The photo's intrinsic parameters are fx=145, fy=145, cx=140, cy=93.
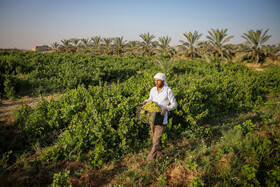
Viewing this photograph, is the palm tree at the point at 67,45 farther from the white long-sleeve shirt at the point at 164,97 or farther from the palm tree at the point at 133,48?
the white long-sleeve shirt at the point at 164,97

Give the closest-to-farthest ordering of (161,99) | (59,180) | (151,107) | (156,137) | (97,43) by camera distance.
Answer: (59,180) < (151,107) < (161,99) < (156,137) < (97,43)

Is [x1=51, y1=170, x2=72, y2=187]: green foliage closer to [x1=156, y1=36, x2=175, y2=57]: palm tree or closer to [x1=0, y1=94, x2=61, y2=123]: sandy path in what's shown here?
[x1=0, y1=94, x2=61, y2=123]: sandy path

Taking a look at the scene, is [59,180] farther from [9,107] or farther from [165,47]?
[165,47]

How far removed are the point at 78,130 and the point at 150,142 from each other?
6.58 ft

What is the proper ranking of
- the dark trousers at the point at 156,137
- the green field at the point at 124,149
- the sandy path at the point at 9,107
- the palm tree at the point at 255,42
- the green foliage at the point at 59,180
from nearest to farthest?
1. the green foliage at the point at 59,180
2. the green field at the point at 124,149
3. the dark trousers at the point at 156,137
4. the sandy path at the point at 9,107
5. the palm tree at the point at 255,42

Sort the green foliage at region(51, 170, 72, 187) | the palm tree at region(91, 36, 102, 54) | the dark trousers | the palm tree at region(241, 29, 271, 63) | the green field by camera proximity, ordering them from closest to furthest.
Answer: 1. the green foliage at region(51, 170, 72, 187)
2. the green field
3. the dark trousers
4. the palm tree at region(241, 29, 271, 63)
5. the palm tree at region(91, 36, 102, 54)

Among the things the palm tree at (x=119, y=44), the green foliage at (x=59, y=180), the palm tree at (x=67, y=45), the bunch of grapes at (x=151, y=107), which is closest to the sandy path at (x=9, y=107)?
the green foliage at (x=59, y=180)

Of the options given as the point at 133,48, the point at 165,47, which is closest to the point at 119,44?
the point at 133,48

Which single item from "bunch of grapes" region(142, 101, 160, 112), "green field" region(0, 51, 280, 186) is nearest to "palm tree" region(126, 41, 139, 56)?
"green field" region(0, 51, 280, 186)

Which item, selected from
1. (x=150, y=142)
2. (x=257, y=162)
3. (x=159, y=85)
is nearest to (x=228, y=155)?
(x=257, y=162)

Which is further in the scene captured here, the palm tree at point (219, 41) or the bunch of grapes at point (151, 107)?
the palm tree at point (219, 41)

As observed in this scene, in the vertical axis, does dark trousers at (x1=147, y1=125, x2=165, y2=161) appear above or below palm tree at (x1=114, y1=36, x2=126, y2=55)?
below

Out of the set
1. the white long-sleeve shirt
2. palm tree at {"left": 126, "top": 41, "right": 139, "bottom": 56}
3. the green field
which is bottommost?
the green field

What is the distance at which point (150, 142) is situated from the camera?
4184 millimetres
